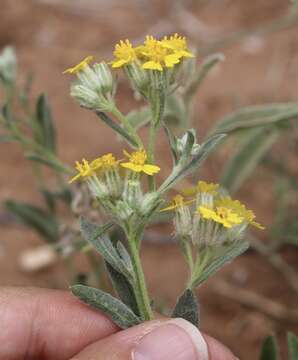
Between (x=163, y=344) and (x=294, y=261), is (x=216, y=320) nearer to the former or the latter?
(x=294, y=261)

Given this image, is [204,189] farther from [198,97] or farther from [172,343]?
[198,97]

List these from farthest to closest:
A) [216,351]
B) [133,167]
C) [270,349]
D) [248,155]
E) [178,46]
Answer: [248,155], [270,349], [216,351], [178,46], [133,167]

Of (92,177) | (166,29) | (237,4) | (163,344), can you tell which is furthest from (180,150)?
(237,4)

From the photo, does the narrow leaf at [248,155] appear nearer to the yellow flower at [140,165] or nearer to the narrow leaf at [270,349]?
the narrow leaf at [270,349]

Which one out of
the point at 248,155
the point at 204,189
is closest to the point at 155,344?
the point at 204,189

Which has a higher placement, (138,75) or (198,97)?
(138,75)

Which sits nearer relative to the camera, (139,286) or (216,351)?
(139,286)
